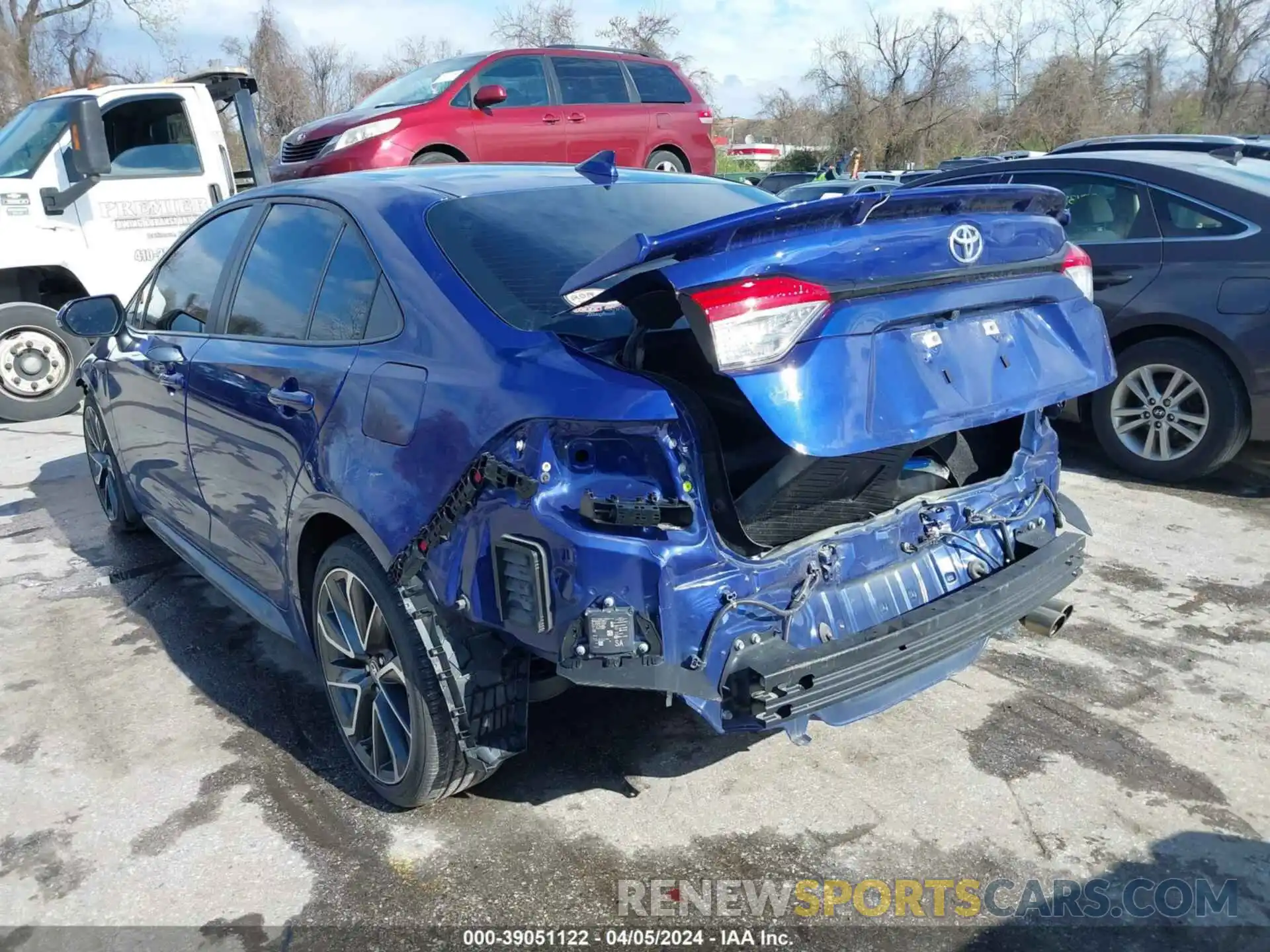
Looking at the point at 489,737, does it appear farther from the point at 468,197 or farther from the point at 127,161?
the point at 127,161

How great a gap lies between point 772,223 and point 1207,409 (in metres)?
4.04

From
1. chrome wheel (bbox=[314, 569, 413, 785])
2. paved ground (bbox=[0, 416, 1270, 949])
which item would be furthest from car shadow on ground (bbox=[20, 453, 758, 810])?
chrome wheel (bbox=[314, 569, 413, 785])

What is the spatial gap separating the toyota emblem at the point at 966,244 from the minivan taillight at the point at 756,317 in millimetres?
506

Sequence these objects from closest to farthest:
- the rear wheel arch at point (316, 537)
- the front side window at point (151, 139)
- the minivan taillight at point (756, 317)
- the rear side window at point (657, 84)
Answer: the minivan taillight at point (756, 317) → the rear wheel arch at point (316, 537) → the front side window at point (151, 139) → the rear side window at point (657, 84)

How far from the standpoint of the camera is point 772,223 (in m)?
2.31

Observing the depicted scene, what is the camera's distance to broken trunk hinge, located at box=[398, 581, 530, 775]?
8.48ft

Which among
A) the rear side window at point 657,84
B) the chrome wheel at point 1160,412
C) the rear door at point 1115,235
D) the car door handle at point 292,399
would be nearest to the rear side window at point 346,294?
the car door handle at point 292,399

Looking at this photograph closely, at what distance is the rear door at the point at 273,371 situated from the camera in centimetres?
300

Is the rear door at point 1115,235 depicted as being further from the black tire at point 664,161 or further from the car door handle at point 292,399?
the black tire at point 664,161

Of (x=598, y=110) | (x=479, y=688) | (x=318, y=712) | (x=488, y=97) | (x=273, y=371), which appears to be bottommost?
(x=318, y=712)

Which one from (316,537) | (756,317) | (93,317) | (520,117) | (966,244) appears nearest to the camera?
(756,317)

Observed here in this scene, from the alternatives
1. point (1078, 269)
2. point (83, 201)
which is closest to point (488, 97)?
point (83, 201)

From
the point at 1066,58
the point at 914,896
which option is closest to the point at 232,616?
the point at 914,896

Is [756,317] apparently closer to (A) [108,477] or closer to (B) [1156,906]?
(B) [1156,906]
